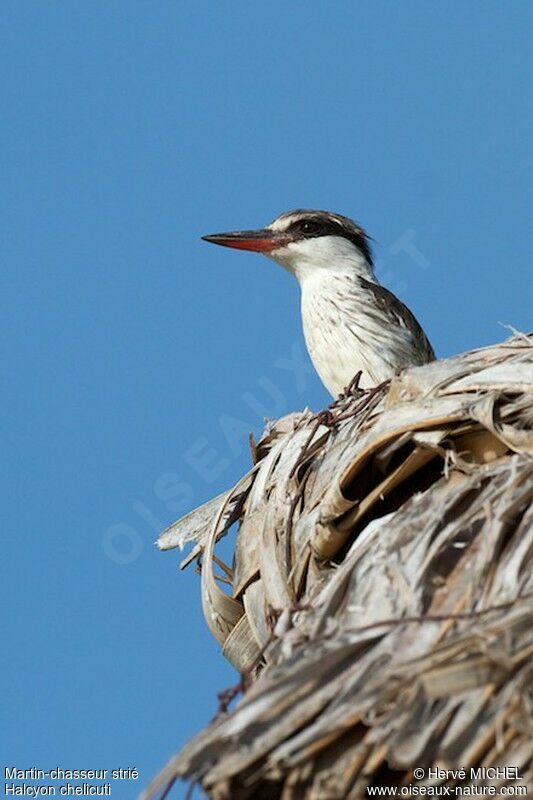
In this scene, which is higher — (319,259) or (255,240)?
(255,240)

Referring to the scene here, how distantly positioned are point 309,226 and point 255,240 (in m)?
0.41

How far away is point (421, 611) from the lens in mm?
4363

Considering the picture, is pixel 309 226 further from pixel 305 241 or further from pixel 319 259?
pixel 319 259

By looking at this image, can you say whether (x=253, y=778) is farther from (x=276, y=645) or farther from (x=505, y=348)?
(x=505, y=348)

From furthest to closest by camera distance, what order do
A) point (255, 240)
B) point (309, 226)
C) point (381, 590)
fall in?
1. point (309, 226)
2. point (255, 240)
3. point (381, 590)

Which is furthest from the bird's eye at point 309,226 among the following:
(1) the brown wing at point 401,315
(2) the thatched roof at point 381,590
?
(2) the thatched roof at point 381,590

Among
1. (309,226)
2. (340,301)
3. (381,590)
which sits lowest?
(381,590)

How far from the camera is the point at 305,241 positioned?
9.84 m

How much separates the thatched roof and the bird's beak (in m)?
3.12

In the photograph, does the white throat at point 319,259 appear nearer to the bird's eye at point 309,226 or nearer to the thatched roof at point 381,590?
the bird's eye at point 309,226

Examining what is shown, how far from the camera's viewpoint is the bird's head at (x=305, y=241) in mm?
9742

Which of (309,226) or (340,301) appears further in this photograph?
(309,226)

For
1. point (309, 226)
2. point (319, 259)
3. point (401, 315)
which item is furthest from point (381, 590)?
point (309, 226)

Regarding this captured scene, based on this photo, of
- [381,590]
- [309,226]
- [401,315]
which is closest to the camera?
[381,590]
